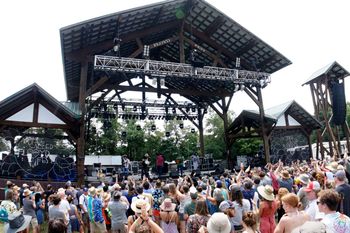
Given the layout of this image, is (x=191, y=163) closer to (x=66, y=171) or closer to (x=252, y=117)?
(x=252, y=117)

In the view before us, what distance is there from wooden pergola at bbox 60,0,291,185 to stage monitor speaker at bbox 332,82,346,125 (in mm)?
3726

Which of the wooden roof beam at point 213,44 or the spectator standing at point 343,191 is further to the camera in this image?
the wooden roof beam at point 213,44

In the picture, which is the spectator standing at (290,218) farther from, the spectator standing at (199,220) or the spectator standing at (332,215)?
the spectator standing at (199,220)

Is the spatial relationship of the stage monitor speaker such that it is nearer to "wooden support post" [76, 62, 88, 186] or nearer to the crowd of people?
the crowd of people

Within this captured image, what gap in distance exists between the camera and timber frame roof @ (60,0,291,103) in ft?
50.0

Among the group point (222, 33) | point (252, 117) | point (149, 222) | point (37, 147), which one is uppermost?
point (222, 33)

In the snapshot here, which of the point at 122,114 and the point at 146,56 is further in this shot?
the point at 122,114

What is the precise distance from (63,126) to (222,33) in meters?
10.5

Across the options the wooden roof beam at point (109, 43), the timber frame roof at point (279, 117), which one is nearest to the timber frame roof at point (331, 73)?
the timber frame roof at point (279, 117)

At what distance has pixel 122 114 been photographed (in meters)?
22.5

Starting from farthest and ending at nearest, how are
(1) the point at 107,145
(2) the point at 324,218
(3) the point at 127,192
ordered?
(1) the point at 107,145
(3) the point at 127,192
(2) the point at 324,218

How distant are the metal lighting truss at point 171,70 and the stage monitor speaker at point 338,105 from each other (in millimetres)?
4606

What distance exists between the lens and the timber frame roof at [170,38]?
15.2m

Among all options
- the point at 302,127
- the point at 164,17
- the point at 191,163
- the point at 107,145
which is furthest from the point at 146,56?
the point at 107,145
